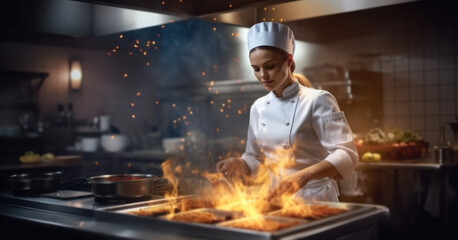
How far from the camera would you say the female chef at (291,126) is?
7.88ft

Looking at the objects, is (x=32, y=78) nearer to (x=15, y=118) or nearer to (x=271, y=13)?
(x=15, y=118)

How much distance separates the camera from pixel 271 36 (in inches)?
97.0

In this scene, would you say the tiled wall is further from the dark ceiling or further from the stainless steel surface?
the stainless steel surface

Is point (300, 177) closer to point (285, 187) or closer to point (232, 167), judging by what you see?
point (285, 187)

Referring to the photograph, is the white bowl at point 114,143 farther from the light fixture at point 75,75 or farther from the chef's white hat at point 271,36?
the chef's white hat at point 271,36

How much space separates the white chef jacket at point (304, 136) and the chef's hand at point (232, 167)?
66 mm

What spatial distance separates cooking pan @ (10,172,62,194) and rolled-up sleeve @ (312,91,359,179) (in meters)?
1.51

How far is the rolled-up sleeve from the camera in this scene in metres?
2.33

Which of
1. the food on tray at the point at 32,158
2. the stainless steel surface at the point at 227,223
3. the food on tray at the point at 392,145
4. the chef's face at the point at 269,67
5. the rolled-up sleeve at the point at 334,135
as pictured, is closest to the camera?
the stainless steel surface at the point at 227,223

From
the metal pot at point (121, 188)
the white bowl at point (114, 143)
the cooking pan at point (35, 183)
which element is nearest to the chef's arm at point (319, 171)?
the metal pot at point (121, 188)

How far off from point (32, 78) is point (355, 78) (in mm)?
4693

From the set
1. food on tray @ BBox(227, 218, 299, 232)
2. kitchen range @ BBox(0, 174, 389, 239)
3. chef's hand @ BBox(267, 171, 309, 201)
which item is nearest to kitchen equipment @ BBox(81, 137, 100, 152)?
kitchen range @ BBox(0, 174, 389, 239)

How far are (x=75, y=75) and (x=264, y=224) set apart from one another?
7011mm

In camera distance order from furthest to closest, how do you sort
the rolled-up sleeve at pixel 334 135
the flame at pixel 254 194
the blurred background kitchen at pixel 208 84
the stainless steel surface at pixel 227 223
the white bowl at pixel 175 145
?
the white bowl at pixel 175 145 < the blurred background kitchen at pixel 208 84 < the rolled-up sleeve at pixel 334 135 < the flame at pixel 254 194 < the stainless steel surface at pixel 227 223
